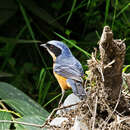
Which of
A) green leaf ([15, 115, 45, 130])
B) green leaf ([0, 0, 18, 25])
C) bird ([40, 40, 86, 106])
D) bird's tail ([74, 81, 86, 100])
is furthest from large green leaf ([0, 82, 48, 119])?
green leaf ([0, 0, 18, 25])

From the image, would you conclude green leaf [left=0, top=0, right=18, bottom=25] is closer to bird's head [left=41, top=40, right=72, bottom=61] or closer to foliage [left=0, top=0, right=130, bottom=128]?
foliage [left=0, top=0, right=130, bottom=128]

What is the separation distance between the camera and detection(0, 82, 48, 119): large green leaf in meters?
3.48

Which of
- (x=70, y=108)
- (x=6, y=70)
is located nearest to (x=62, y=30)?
(x=6, y=70)

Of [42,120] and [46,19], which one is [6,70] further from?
[42,120]

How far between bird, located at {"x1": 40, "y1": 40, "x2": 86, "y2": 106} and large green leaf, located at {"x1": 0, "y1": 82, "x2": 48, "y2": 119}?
1.29 ft

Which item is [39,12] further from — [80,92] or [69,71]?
[80,92]

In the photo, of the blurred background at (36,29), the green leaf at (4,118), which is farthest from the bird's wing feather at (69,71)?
the blurred background at (36,29)

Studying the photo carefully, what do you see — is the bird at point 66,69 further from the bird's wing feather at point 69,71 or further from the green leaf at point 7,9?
the green leaf at point 7,9

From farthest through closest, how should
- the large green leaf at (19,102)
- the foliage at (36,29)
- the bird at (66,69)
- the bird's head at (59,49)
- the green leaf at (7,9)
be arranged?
1. the green leaf at (7,9)
2. the foliage at (36,29)
3. the large green leaf at (19,102)
4. the bird's head at (59,49)
5. the bird at (66,69)

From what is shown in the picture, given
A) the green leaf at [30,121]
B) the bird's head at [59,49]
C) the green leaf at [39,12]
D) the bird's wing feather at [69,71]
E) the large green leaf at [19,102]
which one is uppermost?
the green leaf at [39,12]

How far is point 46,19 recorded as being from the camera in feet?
17.0

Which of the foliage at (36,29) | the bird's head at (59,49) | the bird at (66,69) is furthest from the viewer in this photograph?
the foliage at (36,29)

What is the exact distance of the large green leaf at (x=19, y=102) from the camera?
3482 millimetres

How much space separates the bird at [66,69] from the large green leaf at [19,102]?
1.29ft
